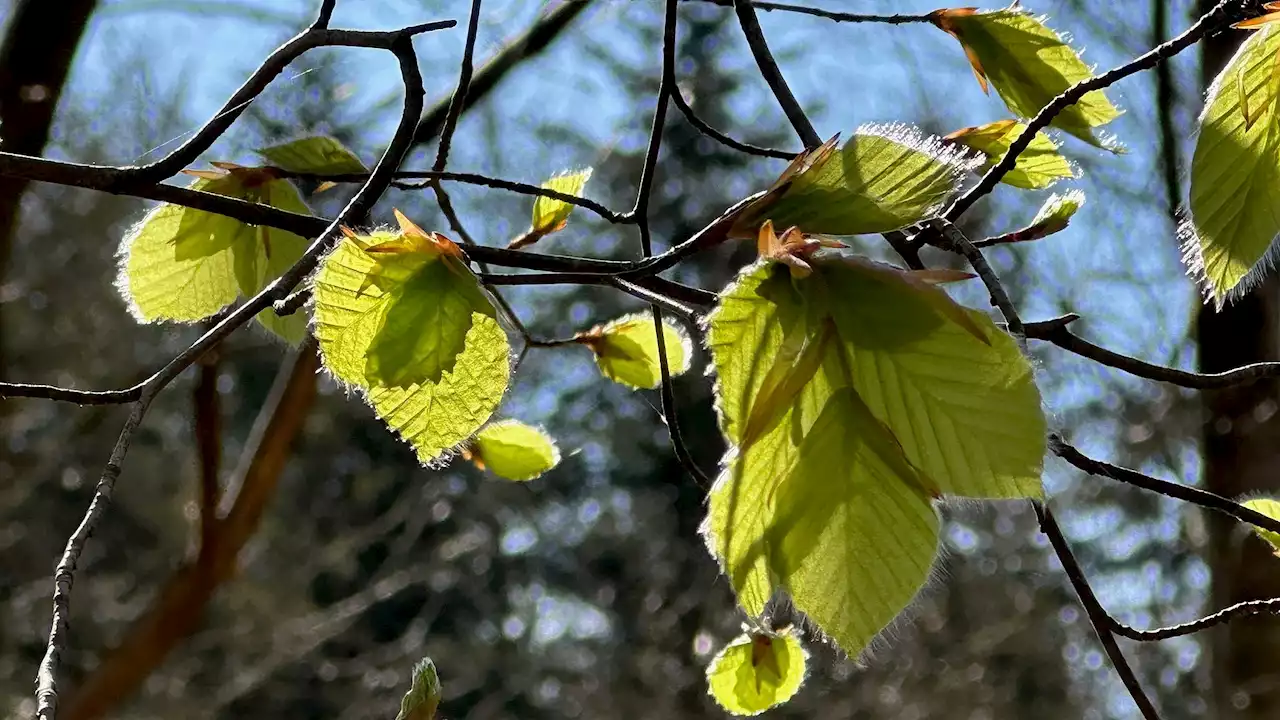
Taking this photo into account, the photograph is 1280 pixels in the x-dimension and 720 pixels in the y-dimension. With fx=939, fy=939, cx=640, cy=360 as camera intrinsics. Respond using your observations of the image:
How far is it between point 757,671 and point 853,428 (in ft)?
1.13

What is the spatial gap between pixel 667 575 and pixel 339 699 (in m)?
1.62

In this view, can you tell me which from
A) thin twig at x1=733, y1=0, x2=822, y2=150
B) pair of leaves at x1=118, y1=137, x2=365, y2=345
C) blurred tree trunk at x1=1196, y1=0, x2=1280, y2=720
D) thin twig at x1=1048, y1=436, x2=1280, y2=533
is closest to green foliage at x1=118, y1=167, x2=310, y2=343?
pair of leaves at x1=118, y1=137, x2=365, y2=345

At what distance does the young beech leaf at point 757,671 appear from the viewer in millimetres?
507

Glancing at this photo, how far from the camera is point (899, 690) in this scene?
13.2 ft

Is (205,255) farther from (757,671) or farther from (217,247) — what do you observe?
(757,671)

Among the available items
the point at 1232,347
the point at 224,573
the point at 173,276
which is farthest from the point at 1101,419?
the point at 173,276

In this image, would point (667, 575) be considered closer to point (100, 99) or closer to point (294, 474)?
point (294, 474)

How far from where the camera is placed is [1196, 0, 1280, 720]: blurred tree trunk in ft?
5.49

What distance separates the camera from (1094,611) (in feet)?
1.16

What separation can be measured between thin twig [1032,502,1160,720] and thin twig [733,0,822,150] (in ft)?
0.54

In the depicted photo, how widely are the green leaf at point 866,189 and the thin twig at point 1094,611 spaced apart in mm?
169

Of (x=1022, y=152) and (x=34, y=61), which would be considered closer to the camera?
(x=1022, y=152)

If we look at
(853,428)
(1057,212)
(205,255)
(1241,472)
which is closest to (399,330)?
(853,428)

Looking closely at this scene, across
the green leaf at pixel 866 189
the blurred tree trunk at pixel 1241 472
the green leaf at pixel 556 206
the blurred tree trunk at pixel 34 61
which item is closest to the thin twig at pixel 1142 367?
the green leaf at pixel 866 189
